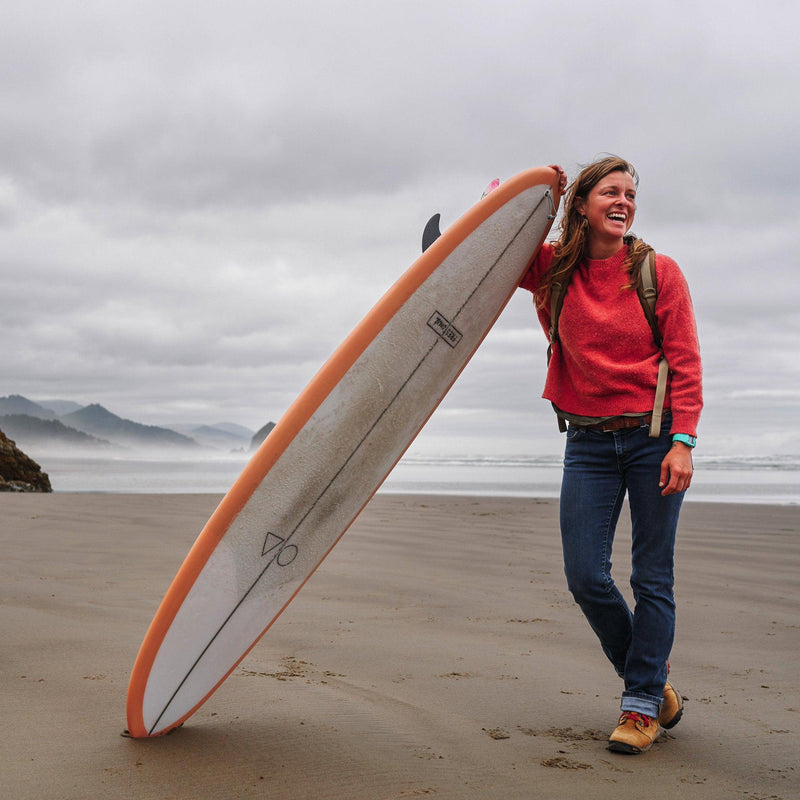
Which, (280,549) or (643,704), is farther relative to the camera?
(280,549)

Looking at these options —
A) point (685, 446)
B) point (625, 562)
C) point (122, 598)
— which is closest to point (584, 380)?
point (685, 446)

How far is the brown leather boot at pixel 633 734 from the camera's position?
82.4 inches

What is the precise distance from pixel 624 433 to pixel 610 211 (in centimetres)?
66

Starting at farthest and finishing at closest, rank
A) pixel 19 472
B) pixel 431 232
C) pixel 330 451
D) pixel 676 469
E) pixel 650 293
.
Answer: pixel 19 472
pixel 431 232
pixel 330 451
pixel 650 293
pixel 676 469

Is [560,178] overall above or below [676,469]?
above

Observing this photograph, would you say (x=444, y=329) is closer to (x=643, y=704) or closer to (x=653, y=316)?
(x=653, y=316)

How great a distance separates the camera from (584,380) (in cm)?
227

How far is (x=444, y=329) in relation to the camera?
2.54 meters

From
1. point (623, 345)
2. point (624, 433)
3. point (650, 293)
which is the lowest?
point (624, 433)

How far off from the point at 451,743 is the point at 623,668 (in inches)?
23.7

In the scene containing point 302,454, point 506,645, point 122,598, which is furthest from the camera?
point 122,598

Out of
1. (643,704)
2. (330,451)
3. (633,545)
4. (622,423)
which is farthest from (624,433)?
(330,451)

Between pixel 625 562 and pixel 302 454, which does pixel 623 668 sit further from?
pixel 625 562

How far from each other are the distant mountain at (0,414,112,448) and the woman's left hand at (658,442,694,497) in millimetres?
40072
